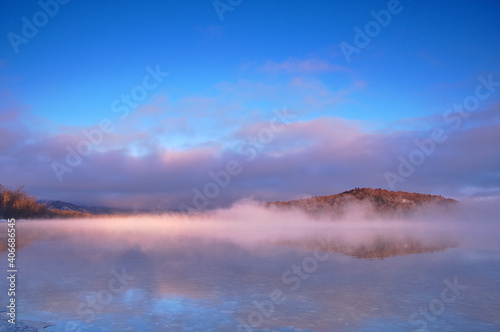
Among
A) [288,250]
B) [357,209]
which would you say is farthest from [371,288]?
[357,209]

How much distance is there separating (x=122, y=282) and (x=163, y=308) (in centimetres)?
292

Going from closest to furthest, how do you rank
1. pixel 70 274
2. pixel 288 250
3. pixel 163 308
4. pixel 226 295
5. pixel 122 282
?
pixel 163 308
pixel 226 295
pixel 122 282
pixel 70 274
pixel 288 250

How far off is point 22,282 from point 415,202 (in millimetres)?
81199

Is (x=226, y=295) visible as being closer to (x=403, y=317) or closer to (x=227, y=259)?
(x=403, y=317)

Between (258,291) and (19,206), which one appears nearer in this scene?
(258,291)

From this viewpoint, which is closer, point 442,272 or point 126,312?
point 126,312

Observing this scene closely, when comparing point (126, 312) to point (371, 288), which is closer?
point (126, 312)

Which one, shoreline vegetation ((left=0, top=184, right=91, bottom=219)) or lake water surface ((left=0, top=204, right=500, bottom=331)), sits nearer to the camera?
lake water surface ((left=0, top=204, right=500, bottom=331))

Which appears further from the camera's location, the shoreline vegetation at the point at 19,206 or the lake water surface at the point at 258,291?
the shoreline vegetation at the point at 19,206

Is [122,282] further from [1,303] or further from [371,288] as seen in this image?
[371,288]

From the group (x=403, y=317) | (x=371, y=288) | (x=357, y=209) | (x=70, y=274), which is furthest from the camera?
(x=357, y=209)

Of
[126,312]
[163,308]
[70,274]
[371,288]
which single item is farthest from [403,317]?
[70,274]

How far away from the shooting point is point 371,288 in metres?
9.59

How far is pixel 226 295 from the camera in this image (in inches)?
349
